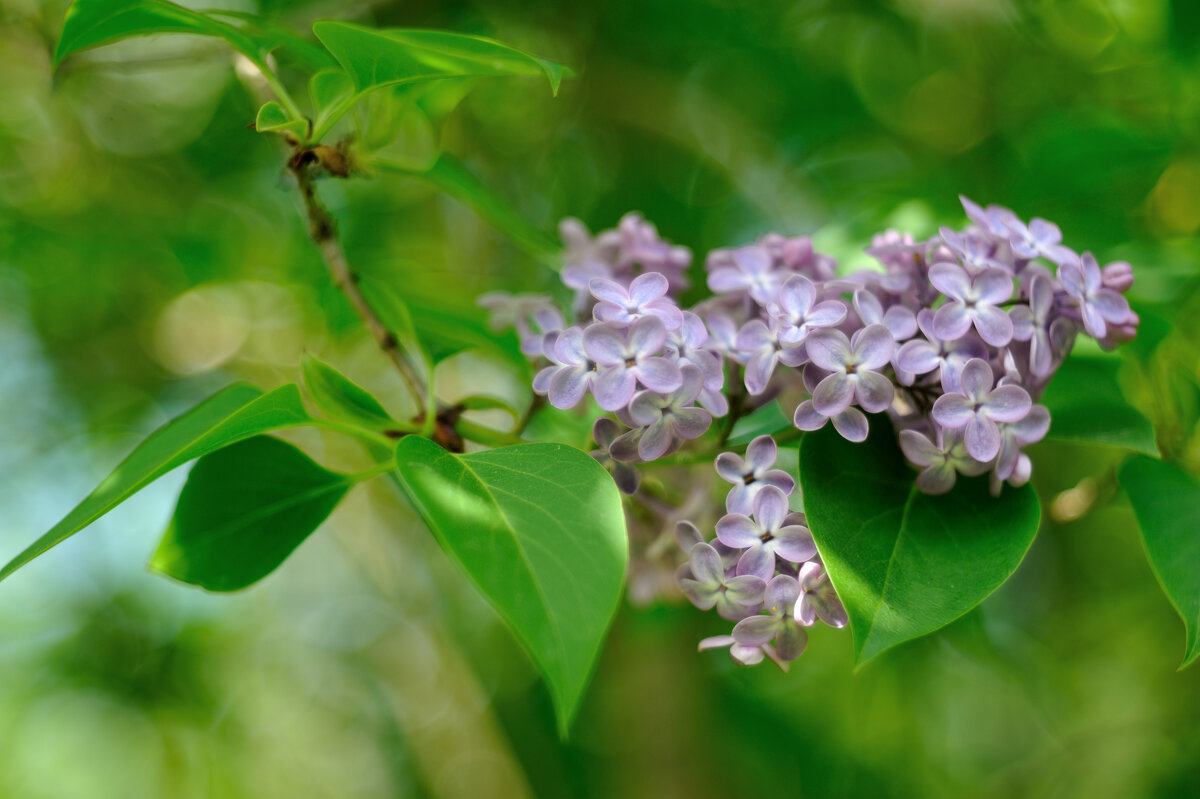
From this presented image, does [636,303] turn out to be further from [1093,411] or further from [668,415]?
[1093,411]

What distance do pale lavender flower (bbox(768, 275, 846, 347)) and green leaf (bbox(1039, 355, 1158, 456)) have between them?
0.82 feet

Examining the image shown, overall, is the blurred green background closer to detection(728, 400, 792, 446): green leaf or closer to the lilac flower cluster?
detection(728, 400, 792, 446): green leaf

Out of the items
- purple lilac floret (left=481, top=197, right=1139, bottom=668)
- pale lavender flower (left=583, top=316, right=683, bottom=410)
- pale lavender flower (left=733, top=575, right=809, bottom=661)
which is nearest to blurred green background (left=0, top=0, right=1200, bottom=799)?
purple lilac floret (left=481, top=197, right=1139, bottom=668)

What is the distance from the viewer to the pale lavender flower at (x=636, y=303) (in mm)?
685

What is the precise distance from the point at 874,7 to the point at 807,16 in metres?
0.15

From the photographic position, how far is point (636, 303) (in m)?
0.71

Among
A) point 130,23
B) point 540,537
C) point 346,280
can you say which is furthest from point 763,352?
point 130,23

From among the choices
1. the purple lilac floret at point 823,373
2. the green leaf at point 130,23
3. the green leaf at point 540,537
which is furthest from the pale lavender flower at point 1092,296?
the green leaf at point 130,23

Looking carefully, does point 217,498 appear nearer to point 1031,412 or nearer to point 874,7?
point 1031,412

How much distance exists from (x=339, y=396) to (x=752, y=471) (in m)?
0.35

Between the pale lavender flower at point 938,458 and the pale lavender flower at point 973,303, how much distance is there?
8cm

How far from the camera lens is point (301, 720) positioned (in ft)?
10.9

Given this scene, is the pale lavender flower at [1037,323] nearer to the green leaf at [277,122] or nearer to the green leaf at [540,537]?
the green leaf at [540,537]

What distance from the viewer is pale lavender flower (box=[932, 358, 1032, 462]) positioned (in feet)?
2.14
